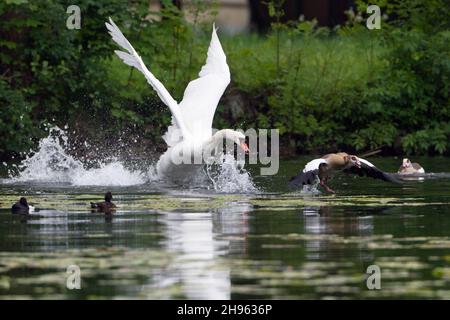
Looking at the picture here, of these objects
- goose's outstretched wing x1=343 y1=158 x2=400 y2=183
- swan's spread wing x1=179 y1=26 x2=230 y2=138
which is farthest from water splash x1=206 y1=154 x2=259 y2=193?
goose's outstretched wing x1=343 y1=158 x2=400 y2=183

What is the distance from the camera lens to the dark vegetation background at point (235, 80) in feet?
79.5

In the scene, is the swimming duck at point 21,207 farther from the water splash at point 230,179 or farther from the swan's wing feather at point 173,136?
the swan's wing feather at point 173,136

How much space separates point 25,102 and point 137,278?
12826 millimetres

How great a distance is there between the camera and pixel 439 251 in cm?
1228

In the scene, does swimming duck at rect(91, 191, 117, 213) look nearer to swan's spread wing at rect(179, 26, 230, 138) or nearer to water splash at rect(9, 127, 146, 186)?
water splash at rect(9, 127, 146, 186)

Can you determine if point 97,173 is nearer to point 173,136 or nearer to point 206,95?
point 173,136

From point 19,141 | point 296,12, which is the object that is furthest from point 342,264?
point 296,12

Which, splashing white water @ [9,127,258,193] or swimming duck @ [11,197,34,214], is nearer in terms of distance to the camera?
swimming duck @ [11,197,34,214]

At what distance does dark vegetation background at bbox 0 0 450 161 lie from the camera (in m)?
24.2

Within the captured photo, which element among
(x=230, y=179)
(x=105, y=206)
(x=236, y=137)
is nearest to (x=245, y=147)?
(x=236, y=137)

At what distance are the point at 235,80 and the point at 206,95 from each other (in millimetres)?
6364

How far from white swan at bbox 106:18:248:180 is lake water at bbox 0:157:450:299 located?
0.65m

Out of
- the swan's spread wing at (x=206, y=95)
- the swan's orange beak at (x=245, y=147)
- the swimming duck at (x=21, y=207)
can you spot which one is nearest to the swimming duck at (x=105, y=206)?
the swimming duck at (x=21, y=207)

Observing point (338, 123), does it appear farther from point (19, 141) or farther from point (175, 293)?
point (175, 293)
